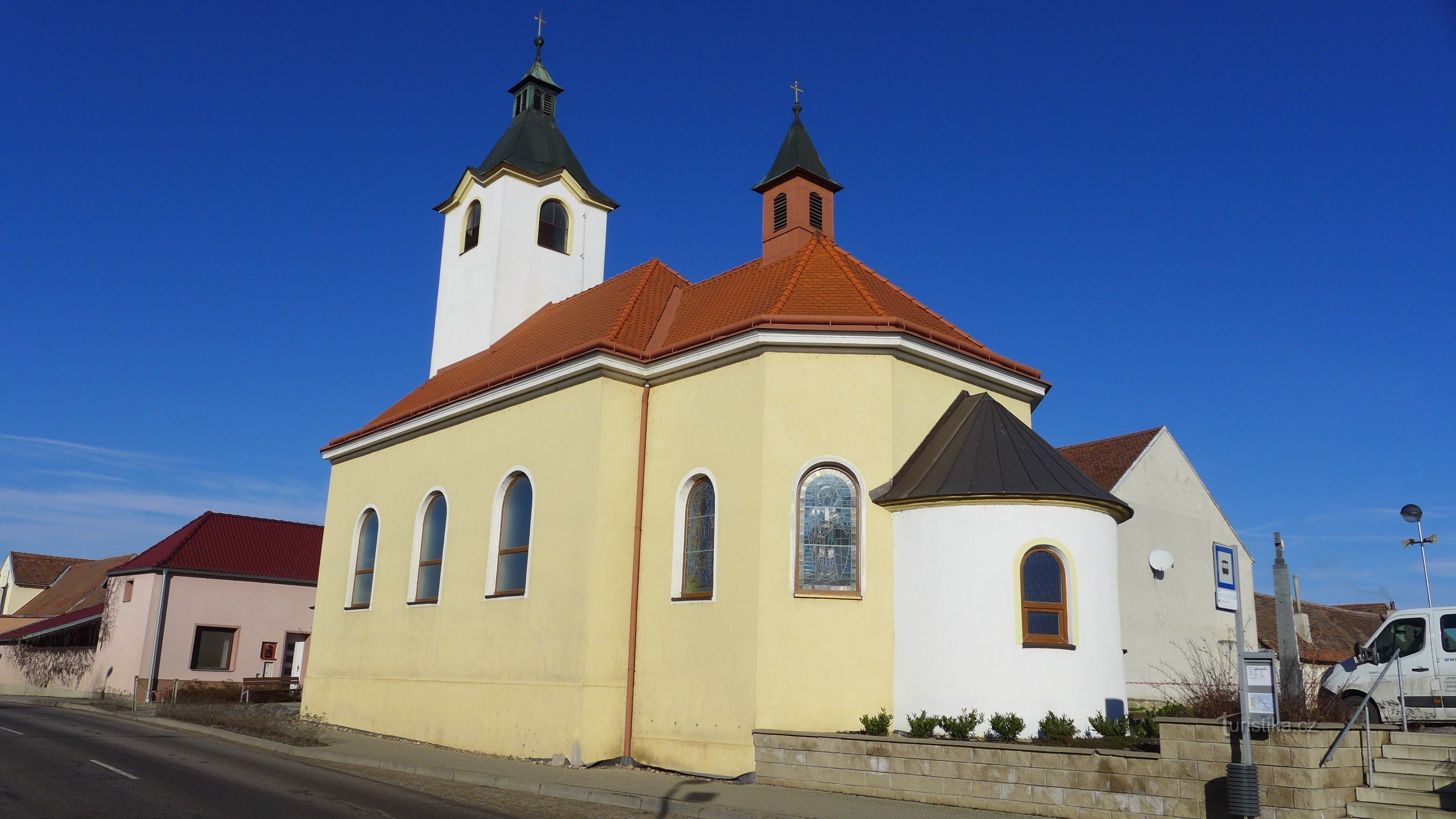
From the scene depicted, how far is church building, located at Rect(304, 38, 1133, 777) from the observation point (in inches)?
535

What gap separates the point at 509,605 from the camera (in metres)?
17.0

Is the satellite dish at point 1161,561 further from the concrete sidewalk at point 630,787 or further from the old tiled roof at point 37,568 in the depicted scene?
the old tiled roof at point 37,568

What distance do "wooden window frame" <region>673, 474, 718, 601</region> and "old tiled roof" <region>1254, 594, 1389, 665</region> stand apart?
1686 centimetres

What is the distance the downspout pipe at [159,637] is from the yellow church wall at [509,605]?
10.9 meters

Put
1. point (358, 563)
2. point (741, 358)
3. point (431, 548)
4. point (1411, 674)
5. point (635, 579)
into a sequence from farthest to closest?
point (358, 563), point (431, 548), point (635, 579), point (741, 358), point (1411, 674)

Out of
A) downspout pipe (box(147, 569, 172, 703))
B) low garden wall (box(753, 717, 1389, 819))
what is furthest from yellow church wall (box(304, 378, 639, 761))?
downspout pipe (box(147, 569, 172, 703))

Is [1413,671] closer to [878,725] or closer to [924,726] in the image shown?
[924,726]

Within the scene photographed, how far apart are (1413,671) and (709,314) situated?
1192cm

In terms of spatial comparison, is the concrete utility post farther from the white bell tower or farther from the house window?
the house window

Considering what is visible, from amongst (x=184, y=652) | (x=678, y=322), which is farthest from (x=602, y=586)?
(x=184, y=652)

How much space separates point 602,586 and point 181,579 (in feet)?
71.5

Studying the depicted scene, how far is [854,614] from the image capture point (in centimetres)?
1398

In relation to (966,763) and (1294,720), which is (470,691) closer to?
(966,763)

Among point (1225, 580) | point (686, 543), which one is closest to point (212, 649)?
point (686, 543)
